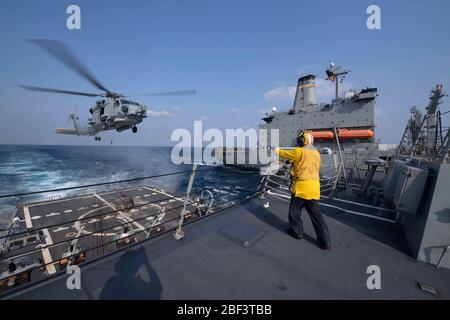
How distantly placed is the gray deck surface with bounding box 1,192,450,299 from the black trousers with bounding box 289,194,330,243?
8.2 inches

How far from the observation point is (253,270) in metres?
2.59

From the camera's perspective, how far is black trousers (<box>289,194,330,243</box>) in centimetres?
321

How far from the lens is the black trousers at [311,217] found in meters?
3.21

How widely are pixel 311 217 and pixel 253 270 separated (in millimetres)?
1412

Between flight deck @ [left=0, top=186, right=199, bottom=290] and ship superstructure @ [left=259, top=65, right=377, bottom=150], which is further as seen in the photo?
ship superstructure @ [left=259, top=65, right=377, bottom=150]

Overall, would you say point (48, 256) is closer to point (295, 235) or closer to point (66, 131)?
point (66, 131)

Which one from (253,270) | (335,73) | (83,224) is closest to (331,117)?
(335,73)

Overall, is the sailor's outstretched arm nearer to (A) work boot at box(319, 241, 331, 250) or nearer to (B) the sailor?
(B) the sailor

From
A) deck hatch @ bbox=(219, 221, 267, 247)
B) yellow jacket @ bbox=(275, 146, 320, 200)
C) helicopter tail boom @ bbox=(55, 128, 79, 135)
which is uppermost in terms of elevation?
helicopter tail boom @ bbox=(55, 128, 79, 135)

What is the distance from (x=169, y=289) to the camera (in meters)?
2.22

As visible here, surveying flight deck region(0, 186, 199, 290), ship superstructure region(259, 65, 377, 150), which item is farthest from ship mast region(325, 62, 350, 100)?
flight deck region(0, 186, 199, 290)
